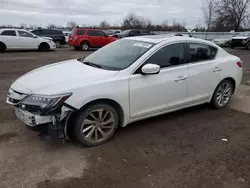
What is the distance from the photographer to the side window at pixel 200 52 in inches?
178

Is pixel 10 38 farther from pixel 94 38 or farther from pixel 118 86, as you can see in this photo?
pixel 118 86

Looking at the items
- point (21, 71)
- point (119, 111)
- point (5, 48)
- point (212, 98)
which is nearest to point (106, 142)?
point (119, 111)

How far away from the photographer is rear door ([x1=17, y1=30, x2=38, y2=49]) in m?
16.5

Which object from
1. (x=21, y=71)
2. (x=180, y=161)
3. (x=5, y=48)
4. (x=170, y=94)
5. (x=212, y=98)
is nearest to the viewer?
(x=180, y=161)

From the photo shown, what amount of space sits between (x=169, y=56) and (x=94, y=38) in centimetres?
1527

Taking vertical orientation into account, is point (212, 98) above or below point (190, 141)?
above

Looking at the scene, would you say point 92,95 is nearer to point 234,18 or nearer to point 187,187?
point 187,187

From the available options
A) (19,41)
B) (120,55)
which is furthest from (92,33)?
(120,55)

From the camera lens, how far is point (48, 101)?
3145 mm

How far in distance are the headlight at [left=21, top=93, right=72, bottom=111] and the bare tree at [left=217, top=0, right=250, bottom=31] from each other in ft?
154

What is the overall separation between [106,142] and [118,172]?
2.59 feet

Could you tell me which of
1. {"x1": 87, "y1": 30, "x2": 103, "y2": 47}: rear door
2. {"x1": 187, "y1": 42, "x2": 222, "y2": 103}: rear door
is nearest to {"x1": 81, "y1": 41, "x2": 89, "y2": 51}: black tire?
{"x1": 87, "y1": 30, "x2": 103, "y2": 47}: rear door

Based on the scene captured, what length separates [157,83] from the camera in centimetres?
395

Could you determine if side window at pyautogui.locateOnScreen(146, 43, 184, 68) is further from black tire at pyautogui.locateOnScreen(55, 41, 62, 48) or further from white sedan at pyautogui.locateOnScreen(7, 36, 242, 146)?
black tire at pyautogui.locateOnScreen(55, 41, 62, 48)
